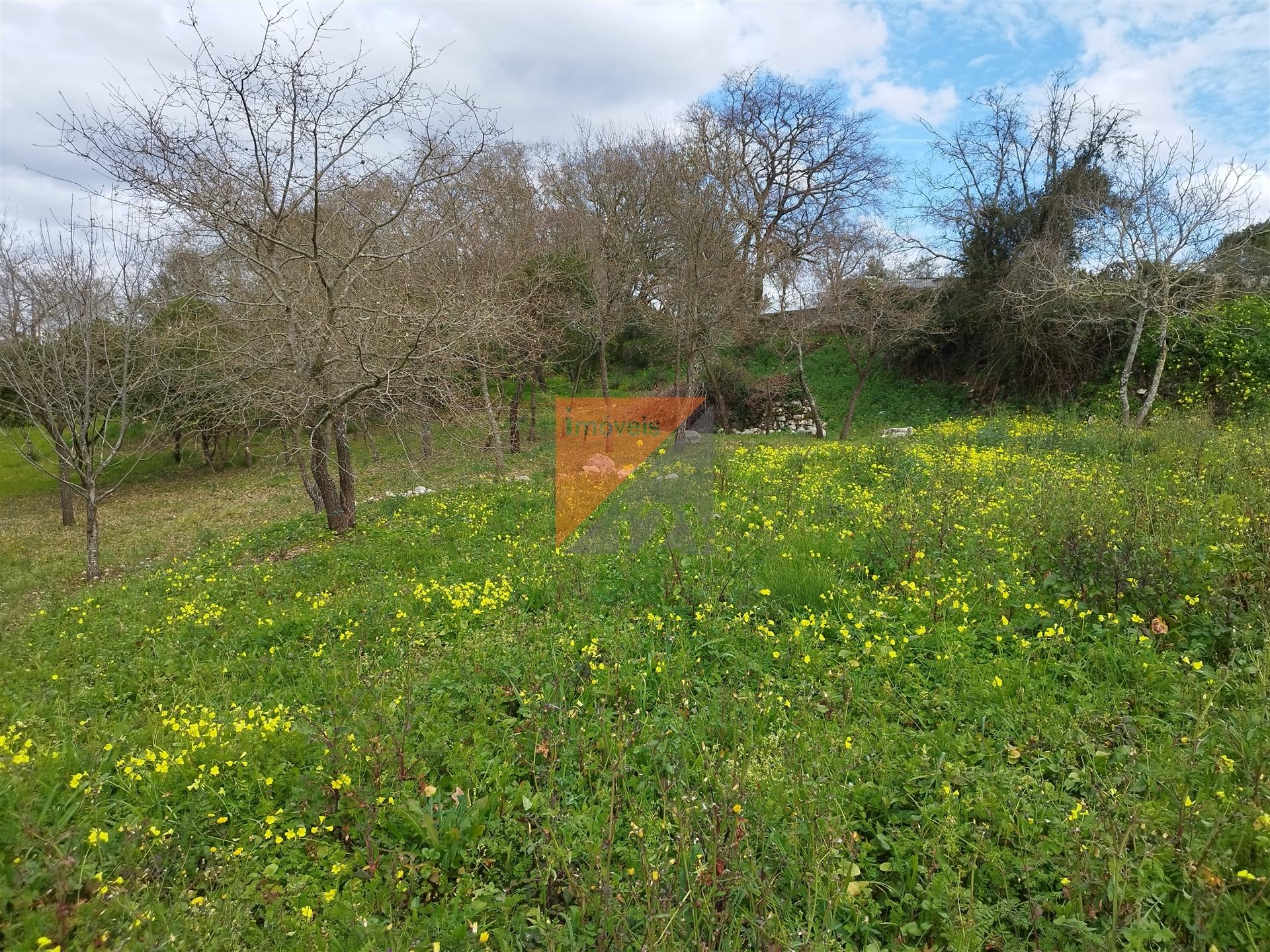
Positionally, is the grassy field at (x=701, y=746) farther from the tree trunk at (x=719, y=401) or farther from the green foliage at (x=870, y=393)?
the tree trunk at (x=719, y=401)

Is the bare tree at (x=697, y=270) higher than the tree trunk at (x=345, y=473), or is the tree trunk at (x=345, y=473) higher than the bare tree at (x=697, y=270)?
the bare tree at (x=697, y=270)

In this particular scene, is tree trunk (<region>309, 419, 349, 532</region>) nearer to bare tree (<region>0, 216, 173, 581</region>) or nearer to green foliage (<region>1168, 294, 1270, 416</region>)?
bare tree (<region>0, 216, 173, 581</region>)

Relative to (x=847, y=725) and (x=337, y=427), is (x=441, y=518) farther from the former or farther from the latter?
(x=847, y=725)

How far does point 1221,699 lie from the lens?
10.5 ft

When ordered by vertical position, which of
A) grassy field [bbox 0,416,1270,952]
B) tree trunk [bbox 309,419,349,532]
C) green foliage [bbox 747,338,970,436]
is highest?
green foliage [bbox 747,338,970,436]

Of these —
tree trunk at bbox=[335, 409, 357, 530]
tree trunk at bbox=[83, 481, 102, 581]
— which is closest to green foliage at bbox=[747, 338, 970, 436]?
tree trunk at bbox=[335, 409, 357, 530]

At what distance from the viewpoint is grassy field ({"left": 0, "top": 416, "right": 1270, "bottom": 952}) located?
88.0 inches

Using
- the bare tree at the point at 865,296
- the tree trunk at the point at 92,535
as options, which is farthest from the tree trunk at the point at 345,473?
the bare tree at the point at 865,296

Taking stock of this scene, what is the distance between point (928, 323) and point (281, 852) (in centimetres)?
2107

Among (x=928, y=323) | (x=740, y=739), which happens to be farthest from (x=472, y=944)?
(x=928, y=323)

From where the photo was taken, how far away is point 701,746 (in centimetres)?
323

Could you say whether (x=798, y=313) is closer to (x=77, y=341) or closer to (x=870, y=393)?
(x=870, y=393)

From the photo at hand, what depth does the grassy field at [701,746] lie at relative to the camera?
2.24 m

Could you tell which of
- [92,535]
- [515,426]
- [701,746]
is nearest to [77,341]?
[92,535]
